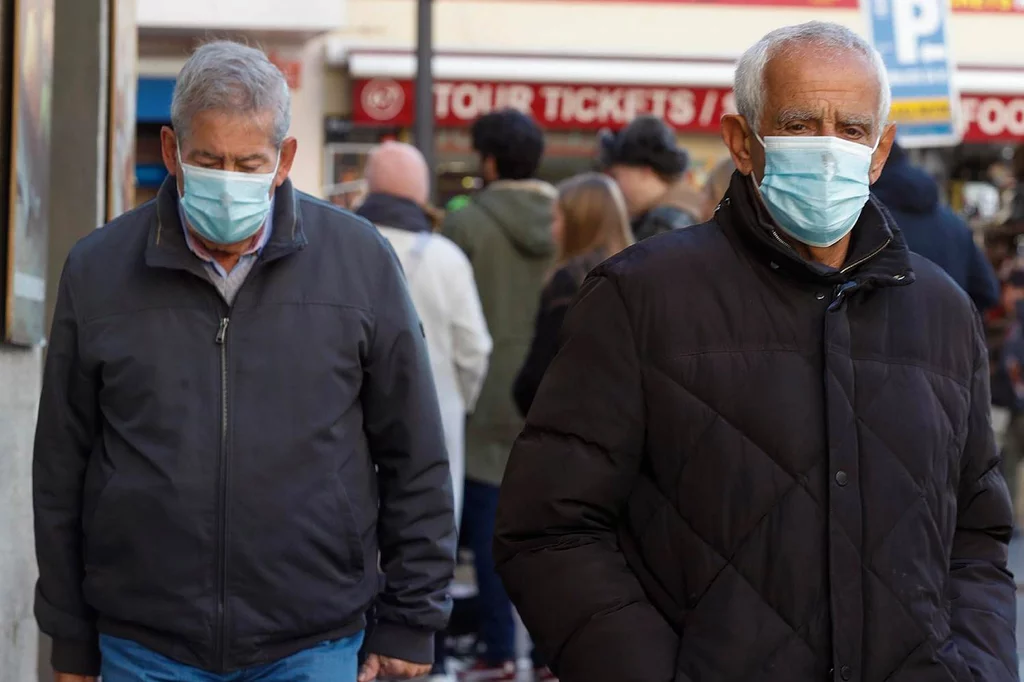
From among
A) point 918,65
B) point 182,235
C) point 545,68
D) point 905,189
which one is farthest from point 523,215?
point 545,68

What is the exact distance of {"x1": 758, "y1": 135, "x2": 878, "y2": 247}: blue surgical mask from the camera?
2.94 metres

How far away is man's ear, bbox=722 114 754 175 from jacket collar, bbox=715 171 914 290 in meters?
0.03

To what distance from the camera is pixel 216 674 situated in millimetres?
3730

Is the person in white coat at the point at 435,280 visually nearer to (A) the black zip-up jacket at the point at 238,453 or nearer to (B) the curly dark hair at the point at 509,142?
(B) the curly dark hair at the point at 509,142

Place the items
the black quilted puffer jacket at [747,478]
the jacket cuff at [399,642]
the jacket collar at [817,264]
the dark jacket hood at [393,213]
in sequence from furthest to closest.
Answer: the dark jacket hood at [393,213], the jacket cuff at [399,642], the jacket collar at [817,264], the black quilted puffer jacket at [747,478]

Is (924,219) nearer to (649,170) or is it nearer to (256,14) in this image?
(649,170)

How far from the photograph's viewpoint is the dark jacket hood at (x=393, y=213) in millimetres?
6961

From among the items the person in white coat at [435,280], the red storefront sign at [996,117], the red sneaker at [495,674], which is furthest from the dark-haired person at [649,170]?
the red storefront sign at [996,117]

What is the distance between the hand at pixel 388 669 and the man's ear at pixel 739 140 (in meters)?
1.45

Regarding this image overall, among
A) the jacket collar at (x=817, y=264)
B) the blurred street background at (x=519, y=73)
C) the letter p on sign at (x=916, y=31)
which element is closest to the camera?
the jacket collar at (x=817, y=264)

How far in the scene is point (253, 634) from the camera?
372 cm

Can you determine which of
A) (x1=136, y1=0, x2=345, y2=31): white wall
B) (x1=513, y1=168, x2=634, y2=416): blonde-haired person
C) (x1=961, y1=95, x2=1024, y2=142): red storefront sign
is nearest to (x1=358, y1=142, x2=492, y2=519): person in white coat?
(x1=513, y1=168, x2=634, y2=416): blonde-haired person

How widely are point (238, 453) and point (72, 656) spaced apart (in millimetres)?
579

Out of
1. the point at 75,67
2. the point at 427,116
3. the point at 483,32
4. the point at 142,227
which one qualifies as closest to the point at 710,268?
the point at 142,227
